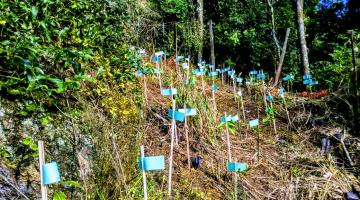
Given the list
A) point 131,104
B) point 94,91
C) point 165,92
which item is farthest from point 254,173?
point 94,91

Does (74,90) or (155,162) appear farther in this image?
(74,90)

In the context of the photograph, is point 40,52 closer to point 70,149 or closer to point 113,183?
point 70,149

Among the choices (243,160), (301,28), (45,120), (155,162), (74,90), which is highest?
(301,28)

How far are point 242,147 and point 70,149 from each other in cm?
167

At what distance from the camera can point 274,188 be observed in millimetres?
2285

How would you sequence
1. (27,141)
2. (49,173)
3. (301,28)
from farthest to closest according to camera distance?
1. (301,28)
2. (27,141)
3. (49,173)

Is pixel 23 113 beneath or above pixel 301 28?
beneath

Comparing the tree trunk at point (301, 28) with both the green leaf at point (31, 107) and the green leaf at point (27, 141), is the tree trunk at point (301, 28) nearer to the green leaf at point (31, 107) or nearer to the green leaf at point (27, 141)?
the green leaf at point (31, 107)

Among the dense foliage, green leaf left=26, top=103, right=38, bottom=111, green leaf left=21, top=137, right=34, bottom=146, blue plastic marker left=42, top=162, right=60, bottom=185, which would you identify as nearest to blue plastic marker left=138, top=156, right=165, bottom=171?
the dense foliage

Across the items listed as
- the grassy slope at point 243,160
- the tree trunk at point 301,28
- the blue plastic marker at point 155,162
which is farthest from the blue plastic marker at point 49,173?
the tree trunk at point 301,28

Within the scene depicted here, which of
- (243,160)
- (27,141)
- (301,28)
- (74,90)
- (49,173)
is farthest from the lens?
(301,28)

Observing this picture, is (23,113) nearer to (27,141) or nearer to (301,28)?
(27,141)

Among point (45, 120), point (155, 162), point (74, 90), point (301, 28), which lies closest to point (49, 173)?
point (155, 162)

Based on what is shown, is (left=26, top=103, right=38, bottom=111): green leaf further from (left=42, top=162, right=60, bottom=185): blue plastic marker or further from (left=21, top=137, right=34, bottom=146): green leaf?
(left=42, top=162, right=60, bottom=185): blue plastic marker
